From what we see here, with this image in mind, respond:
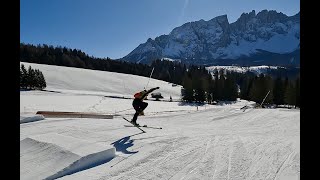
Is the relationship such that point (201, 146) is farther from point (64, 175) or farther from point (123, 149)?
point (64, 175)

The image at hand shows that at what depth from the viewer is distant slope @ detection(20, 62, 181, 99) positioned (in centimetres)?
12356

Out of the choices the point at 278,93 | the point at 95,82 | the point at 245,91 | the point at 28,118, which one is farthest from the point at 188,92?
the point at 28,118

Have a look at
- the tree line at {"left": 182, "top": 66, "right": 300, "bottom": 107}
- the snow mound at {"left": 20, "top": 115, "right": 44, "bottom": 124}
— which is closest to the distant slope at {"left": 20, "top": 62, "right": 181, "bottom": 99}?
the tree line at {"left": 182, "top": 66, "right": 300, "bottom": 107}

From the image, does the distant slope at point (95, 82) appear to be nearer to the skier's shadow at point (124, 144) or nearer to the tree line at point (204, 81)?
the tree line at point (204, 81)

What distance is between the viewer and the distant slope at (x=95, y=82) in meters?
124

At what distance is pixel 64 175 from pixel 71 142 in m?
2.06

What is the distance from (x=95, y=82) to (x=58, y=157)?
5150 inches

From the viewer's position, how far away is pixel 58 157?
786 cm

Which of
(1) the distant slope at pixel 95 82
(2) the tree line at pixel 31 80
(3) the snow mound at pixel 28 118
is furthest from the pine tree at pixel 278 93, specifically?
(3) the snow mound at pixel 28 118

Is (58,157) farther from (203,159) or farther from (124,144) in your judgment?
(203,159)

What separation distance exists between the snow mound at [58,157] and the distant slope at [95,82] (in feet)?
351

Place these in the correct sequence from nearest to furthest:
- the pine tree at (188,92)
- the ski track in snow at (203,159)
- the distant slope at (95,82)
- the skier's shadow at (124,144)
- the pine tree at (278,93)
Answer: the ski track in snow at (203,159)
the skier's shadow at (124,144)
the pine tree at (278,93)
the pine tree at (188,92)
the distant slope at (95,82)

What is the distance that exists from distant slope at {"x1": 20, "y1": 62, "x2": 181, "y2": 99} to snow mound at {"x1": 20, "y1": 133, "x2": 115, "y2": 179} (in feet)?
351
